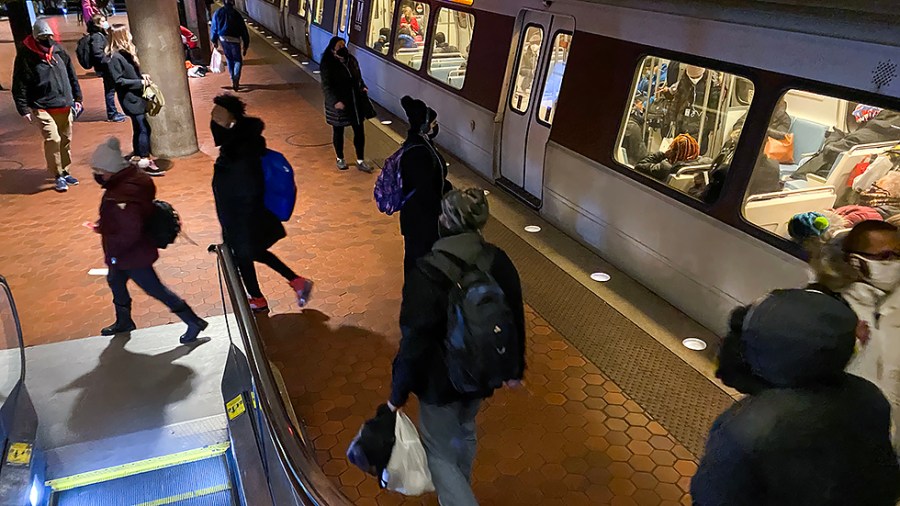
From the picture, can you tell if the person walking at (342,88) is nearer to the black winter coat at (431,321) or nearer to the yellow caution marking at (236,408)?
the yellow caution marking at (236,408)

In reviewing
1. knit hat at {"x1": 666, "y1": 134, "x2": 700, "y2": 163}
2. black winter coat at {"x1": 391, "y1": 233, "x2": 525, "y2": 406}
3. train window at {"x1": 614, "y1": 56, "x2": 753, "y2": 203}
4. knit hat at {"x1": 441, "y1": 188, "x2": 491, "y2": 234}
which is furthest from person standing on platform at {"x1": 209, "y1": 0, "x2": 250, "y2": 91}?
black winter coat at {"x1": 391, "y1": 233, "x2": 525, "y2": 406}

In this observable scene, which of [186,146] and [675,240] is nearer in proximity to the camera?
[675,240]

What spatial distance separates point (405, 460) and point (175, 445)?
2002mm

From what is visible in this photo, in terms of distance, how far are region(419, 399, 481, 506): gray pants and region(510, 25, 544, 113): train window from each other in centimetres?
496

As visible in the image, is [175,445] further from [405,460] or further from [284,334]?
[405,460]

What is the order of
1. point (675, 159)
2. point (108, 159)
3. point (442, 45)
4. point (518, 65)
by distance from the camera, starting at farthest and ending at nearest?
point (442, 45) < point (518, 65) < point (675, 159) < point (108, 159)

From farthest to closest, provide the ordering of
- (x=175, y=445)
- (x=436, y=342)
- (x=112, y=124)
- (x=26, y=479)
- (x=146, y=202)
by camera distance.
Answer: (x=112, y=124) → (x=146, y=202) → (x=175, y=445) → (x=26, y=479) → (x=436, y=342)

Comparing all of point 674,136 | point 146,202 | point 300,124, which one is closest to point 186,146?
point 300,124

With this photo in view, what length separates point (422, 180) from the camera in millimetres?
4523

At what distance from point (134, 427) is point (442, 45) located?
686 centimetres

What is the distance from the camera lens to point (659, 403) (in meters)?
4.34

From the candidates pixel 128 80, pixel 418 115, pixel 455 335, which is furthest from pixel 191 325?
pixel 128 80

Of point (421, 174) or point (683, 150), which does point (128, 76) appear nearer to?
point (421, 174)

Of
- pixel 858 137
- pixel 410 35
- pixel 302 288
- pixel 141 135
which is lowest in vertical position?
pixel 141 135
